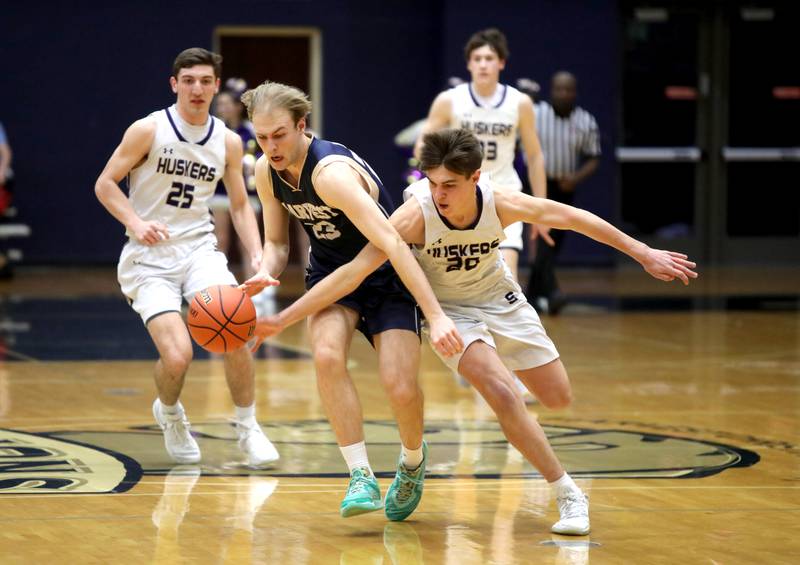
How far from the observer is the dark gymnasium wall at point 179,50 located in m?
16.2

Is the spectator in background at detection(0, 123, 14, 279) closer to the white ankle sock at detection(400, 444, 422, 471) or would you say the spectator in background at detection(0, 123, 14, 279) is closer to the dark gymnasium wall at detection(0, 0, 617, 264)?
the dark gymnasium wall at detection(0, 0, 617, 264)

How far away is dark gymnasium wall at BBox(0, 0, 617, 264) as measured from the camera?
16.2m

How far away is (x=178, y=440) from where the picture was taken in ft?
20.4

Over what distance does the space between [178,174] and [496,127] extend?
2487 mm

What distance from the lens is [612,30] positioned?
16750 millimetres

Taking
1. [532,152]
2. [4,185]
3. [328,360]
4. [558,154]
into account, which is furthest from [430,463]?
[4,185]

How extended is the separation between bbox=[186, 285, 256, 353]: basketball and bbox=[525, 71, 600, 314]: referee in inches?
265

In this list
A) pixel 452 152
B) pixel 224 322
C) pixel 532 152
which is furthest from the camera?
pixel 532 152

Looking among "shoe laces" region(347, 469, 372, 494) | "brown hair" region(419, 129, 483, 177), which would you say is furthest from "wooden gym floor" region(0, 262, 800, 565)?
"brown hair" region(419, 129, 483, 177)

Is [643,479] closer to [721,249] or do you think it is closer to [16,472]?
[16,472]

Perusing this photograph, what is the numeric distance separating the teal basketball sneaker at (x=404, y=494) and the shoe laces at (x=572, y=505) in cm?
52

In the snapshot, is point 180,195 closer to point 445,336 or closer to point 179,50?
point 445,336

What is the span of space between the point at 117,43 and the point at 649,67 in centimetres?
617

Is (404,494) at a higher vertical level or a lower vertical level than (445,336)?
lower
